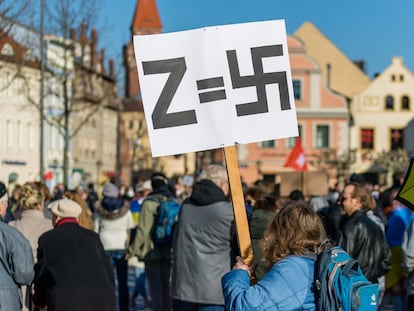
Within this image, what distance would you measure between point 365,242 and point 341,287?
165 inches

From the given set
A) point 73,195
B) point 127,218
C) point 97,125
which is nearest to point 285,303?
point 73,195

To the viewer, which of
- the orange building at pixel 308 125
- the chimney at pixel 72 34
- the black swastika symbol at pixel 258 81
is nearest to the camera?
the black swastika symbol at pixel 258 81

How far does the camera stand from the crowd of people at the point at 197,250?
15.5 ft

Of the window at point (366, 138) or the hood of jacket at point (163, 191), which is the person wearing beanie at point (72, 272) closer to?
the hood of jacket at point (163, 191)

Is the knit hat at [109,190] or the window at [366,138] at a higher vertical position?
the window at [366,138]

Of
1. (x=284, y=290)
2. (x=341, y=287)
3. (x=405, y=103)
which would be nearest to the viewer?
(x=341, y=287)

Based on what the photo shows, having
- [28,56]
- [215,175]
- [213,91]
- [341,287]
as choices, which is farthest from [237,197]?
[28,56]

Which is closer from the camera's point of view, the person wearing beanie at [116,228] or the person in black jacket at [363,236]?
the person in black jacket at [363,236]

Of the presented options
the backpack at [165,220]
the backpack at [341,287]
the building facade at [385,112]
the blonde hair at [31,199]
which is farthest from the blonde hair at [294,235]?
the building facade at [385,112]

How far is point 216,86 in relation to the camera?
18.8 ft

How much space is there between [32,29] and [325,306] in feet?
90.3

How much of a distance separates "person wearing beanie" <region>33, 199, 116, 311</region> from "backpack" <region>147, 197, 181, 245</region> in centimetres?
404

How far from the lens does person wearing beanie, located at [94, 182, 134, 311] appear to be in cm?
1262

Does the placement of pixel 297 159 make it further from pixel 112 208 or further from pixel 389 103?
pixel 389 103
